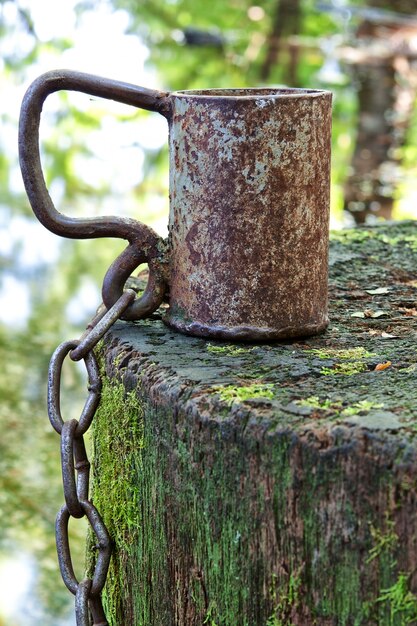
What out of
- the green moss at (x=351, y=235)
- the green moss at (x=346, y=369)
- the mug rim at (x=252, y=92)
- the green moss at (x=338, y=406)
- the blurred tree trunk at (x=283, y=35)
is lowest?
the green moss at (x=338, y=406)

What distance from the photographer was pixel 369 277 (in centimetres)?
199

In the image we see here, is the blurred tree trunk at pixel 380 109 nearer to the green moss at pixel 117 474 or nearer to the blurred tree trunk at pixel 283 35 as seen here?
the blurred tree trunk at pixel 283 35

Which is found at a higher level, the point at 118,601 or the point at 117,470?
the point at 117,470

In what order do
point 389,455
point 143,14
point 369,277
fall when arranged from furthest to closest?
point 143,14 → point 369,277 → point 389,455

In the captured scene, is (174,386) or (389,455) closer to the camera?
(389,455)

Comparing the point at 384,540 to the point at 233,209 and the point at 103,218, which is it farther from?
the point at 103,218

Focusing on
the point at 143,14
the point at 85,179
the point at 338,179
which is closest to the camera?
the point at 143,14

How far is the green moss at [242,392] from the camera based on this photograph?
1232 mm

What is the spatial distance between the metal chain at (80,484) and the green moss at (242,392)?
294mm

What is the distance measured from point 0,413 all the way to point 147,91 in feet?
9.67

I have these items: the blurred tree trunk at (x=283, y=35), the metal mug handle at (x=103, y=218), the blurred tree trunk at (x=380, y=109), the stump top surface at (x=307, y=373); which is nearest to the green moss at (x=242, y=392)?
the stump top surface at (x=307, y=373)

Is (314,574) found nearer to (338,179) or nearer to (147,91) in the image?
(147,91)

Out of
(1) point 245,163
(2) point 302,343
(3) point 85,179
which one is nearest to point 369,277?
(2) point 302,343

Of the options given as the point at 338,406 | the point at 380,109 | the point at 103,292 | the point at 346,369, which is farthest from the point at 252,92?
the point at 380,109
